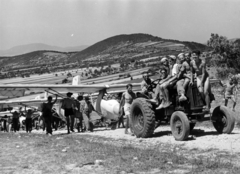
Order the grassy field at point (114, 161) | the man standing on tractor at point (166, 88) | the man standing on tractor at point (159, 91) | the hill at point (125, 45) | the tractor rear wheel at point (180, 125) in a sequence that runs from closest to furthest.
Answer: the grassy field at point (114, 161), the tractor rear wheel at point (180, 125), the man standing on tractor at point (166, 88), the man standing on tractor at point (159, 91), the hill at point (125, 45)

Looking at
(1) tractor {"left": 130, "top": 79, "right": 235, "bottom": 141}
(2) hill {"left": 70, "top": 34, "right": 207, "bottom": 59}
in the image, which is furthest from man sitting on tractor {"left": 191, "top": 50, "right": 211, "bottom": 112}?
(2) hill {"left": 70, "top": 34, "right": 207, "bottom": 59}

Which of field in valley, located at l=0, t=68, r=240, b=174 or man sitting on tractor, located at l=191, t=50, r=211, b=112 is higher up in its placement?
man sitting on tractor, located at l=191, t=50, r=211, b=112

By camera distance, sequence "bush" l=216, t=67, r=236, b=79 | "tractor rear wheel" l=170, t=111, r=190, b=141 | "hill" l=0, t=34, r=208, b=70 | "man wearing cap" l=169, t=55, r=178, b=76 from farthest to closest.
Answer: "hill" l=0, t=34, r=208, b=70 → "bush" l=216, t=67, r=236, b=79 → "man wearing cap" l=169, t=55, r=178, b=76 → "tractor rear wheel" l=170, t=111, r=190, b=141

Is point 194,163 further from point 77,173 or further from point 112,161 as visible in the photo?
point 77,173

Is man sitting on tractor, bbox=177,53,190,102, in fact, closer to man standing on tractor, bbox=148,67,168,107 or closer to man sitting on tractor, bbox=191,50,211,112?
man sitting on tractor, bbox=191,50,211,112

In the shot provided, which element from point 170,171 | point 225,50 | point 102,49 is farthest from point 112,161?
point 102,49

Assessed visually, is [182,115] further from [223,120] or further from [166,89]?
[223,120]

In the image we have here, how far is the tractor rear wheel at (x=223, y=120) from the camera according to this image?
9.39m

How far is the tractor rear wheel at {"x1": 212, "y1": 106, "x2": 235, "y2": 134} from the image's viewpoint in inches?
370

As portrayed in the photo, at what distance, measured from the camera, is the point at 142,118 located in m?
10.8

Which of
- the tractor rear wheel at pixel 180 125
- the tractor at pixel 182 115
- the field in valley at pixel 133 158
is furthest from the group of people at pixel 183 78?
the field in valley at pixel 133 158

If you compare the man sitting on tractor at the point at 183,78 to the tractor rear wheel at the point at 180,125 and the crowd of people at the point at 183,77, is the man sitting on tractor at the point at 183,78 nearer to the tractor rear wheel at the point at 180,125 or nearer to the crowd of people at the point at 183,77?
the crowd of people at the point at 183,77

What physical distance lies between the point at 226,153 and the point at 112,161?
94.9 inches

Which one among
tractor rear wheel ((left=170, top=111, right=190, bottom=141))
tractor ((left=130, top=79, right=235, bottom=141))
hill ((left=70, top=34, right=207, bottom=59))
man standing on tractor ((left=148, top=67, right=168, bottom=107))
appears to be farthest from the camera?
hill ((left=70, top=34, right=207, bottom=59))
